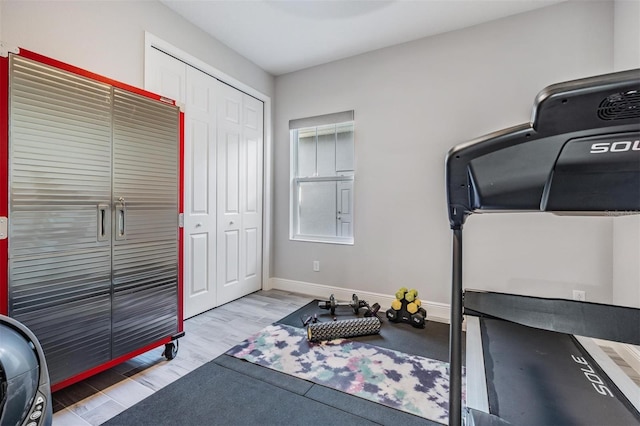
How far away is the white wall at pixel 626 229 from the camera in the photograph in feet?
6.25

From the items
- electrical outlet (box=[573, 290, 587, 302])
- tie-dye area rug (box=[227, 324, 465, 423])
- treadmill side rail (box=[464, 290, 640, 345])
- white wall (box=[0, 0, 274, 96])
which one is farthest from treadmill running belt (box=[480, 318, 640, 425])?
white wall (box=[0, 0, 274, 96])

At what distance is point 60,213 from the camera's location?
1.45 m

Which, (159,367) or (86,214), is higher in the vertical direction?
(86,214)

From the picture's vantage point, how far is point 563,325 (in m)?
1.00

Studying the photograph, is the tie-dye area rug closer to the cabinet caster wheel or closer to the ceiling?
the cabinet caster wheel

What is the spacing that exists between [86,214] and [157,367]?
1060 millimetres

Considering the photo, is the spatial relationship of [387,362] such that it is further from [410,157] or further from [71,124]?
[71,124]

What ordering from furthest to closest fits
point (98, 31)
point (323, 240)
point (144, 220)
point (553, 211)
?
point (323, 240) < point (98, 31) < point (144, 220) < point (553, 211)

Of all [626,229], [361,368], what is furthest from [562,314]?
[626,229]

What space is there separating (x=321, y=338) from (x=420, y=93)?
241cm

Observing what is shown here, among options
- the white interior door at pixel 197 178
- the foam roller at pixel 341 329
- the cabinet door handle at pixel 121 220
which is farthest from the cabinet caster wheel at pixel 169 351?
the foam roller at pixel 341 329

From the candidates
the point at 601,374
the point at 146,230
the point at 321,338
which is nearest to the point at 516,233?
the point at 601,374

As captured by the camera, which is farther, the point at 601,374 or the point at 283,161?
the point at 283,161

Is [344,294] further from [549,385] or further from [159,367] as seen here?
[549,385]
